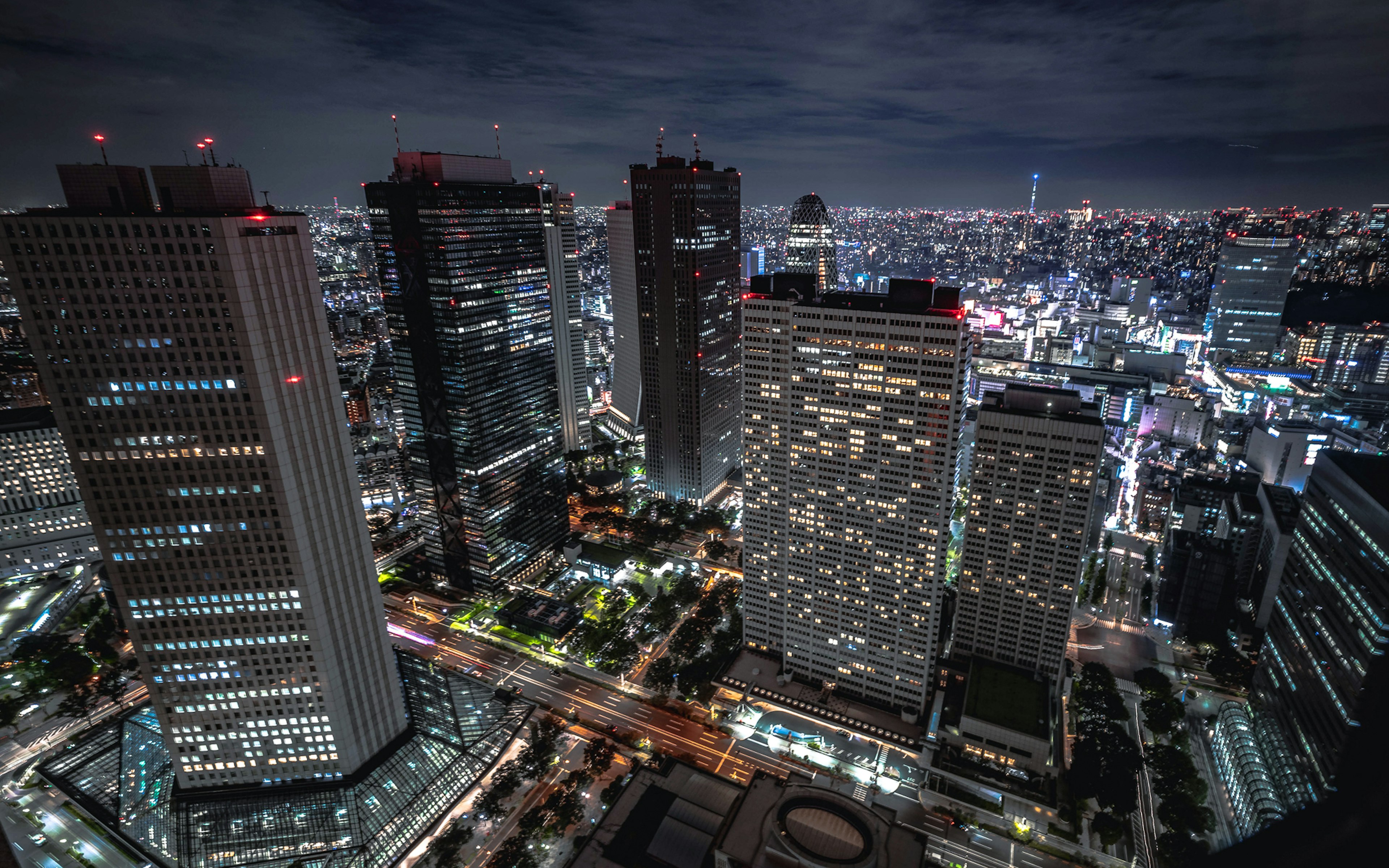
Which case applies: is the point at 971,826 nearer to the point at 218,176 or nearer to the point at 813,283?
the point at 813,283

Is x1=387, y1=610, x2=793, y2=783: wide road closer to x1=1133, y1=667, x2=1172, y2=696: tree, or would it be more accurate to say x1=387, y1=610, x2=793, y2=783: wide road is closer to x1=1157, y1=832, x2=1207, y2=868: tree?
x1=1157, y1=832, x2=1207, y2=868: tree

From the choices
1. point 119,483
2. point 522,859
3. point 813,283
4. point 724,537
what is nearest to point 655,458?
point 724,537

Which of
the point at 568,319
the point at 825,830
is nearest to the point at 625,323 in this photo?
the point at 568,319

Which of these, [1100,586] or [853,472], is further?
[1100,586]

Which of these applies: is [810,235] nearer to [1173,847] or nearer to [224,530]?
[1173,847]

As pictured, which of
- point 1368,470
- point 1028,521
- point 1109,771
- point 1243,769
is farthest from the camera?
→ point 1028,521

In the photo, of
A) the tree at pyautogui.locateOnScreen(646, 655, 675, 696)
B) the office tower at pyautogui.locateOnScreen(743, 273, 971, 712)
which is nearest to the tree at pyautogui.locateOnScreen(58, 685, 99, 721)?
the tree at pyautogui.locateOnScreen(646, 655, 675, 696)
